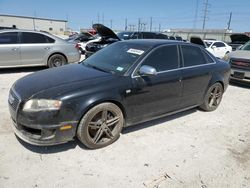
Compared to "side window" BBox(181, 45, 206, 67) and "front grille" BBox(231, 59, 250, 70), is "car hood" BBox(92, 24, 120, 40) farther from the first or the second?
"side window" BBox(181, 45, 206, 67)

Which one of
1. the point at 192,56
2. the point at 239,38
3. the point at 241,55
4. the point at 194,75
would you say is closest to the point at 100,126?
the point at 194,75

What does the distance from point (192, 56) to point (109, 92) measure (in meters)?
2.16

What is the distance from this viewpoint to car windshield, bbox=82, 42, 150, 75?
3.78 m

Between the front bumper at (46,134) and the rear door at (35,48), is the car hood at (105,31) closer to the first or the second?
the rear door at (35,48)

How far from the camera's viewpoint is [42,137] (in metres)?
3.03

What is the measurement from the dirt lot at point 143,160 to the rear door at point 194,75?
0.56 m

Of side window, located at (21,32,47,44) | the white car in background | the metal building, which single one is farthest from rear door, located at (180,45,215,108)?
the metal building

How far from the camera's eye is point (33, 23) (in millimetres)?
74562

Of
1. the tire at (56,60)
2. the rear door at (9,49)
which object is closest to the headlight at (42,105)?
the rear door at (9,49)

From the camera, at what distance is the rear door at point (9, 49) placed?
7.66 m

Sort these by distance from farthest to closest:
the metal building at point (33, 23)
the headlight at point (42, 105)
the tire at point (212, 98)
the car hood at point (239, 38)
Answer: the metal building at point (33, 23)
the car hood at point (239, 38)
the tire at point (212, 98)
the headlight at point (42, 105)

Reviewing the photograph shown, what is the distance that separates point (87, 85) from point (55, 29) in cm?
8474

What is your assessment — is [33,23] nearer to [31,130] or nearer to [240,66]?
[240,66]

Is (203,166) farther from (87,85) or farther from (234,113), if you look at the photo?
(234,113)
